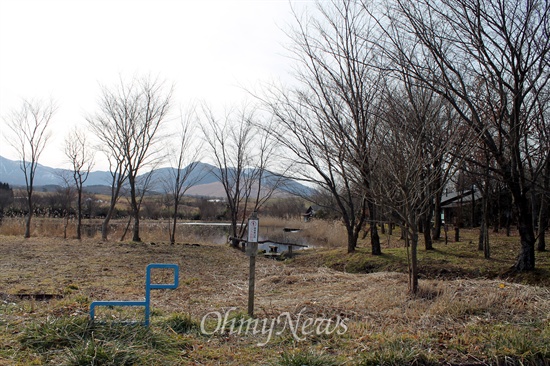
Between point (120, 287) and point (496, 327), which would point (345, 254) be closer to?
point (120, 287)

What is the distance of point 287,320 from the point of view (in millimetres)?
4820

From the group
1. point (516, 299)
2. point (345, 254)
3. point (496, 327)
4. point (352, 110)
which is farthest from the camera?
point (345, 254)

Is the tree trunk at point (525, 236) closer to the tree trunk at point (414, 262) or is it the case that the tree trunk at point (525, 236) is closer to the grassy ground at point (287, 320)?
the grassy ground at point (287, 320)

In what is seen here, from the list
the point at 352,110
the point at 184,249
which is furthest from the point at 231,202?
the point at 352,110

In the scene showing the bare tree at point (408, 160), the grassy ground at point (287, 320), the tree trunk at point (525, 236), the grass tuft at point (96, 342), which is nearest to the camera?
the grass tuft at point (96, 342)

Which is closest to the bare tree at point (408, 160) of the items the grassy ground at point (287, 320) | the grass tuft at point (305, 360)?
the grassy ground at point (287, 320)

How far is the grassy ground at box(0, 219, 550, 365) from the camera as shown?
140 inches

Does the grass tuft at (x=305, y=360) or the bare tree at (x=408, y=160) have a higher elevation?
the bare tree at (x=408, y=160)

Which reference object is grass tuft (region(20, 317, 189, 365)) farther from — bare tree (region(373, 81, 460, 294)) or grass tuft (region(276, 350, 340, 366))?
bare tree (region(373, 81, 460, 294))

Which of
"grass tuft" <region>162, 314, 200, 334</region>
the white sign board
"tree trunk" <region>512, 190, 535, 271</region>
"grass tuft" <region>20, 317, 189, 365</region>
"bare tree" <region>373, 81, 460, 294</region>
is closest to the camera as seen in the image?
"grass tuft" <region>20, 317, 189, 365</region>

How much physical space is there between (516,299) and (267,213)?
3177 cm

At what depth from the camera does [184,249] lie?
588 inches

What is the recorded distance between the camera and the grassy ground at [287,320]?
11.7 ft

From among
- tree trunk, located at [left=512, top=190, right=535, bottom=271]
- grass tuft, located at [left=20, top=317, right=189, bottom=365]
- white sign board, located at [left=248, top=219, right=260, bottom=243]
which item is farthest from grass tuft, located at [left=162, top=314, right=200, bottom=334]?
tree trunk, located at [left=512, top=190, right=535, bottom=271]
